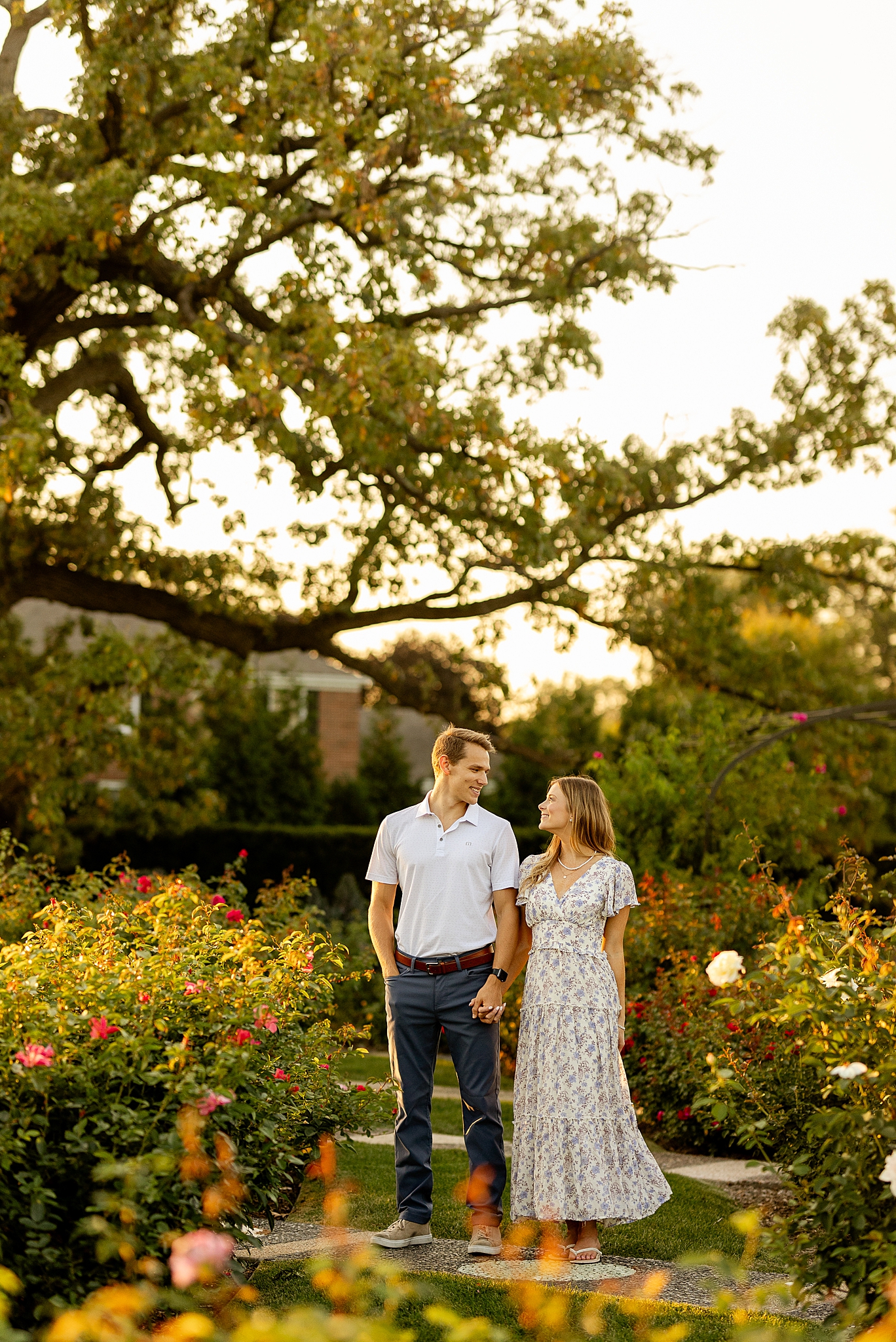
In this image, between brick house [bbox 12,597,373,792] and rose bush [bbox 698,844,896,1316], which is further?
brick house [bbox 12,597,373,792]

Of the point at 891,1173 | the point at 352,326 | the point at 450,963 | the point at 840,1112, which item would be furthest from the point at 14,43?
the point at 891,1173

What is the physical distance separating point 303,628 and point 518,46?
19.0 feet

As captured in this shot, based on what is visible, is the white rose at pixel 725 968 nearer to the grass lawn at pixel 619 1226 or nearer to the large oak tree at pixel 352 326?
the grass lawn at pixel 619 1226

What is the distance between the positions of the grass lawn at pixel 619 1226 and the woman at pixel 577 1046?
43 centimetres

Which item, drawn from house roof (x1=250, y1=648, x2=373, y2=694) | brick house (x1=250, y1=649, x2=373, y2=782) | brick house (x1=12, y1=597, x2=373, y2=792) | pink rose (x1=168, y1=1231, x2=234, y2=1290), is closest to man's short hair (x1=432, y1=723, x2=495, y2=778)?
pink rose (x1=168, y1=1231, x2=234, y2=1290)

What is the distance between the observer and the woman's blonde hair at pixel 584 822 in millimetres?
5031

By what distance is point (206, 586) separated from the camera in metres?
13.5

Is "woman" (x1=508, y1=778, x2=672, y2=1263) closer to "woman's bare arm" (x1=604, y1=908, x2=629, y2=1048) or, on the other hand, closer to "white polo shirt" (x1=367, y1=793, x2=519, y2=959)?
"woman's bare arm" (x1=604, y1=908, x2=629, y2=1048)

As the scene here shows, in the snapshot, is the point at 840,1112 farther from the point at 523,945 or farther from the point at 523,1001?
the point at 523,945

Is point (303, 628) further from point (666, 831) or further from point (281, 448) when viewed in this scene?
point (666, 831)

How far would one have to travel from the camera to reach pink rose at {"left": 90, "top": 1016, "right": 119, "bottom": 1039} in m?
3.68

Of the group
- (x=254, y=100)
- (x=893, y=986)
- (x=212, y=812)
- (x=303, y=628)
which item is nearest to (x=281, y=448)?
(x=254, y=100)

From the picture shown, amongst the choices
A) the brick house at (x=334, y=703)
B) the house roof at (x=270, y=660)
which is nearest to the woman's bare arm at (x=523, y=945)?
the house roof at (x=270, y=660)

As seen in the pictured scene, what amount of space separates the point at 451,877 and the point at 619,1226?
5.90 ft
